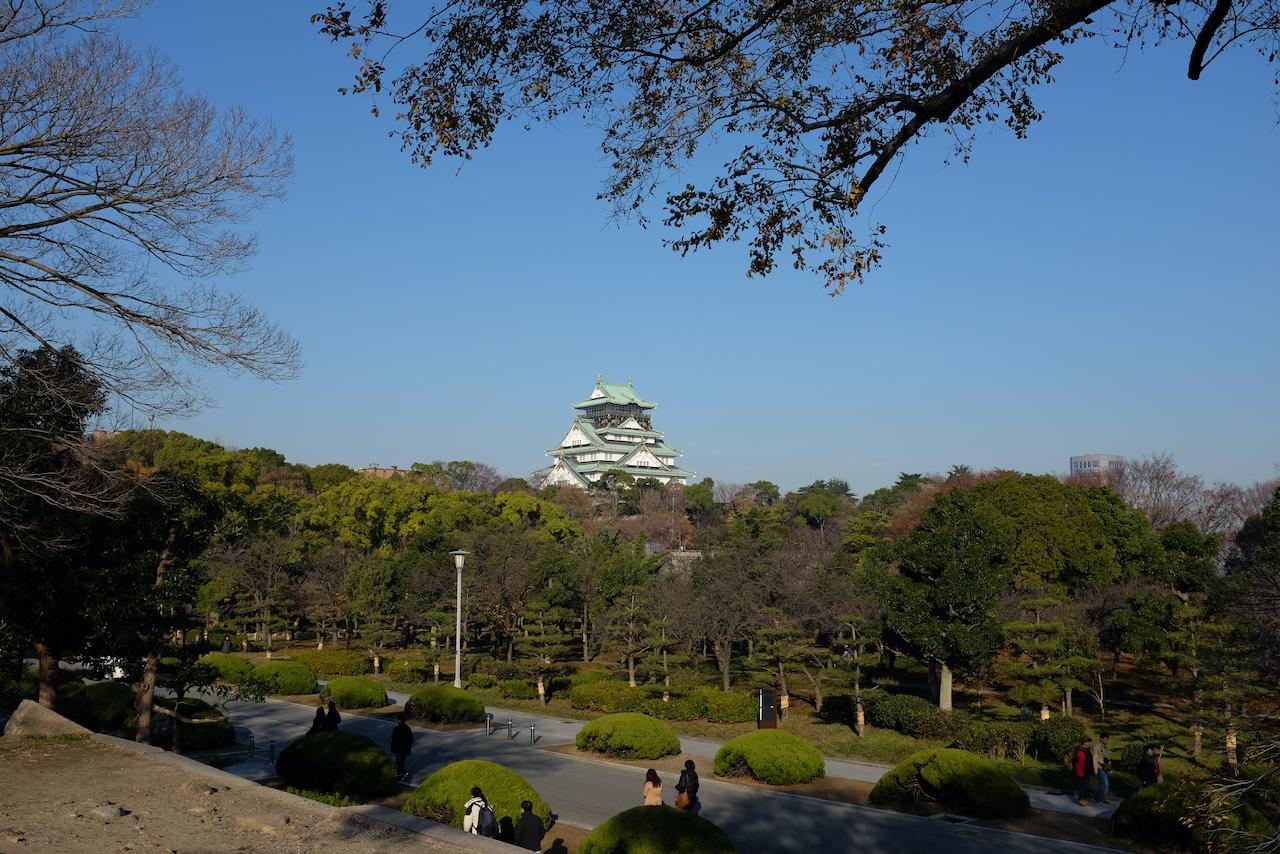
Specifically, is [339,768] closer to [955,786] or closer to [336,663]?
[955,786]

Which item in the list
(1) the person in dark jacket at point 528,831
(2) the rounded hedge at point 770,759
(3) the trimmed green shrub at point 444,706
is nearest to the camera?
(1) the person in dark jacket at point 528,831

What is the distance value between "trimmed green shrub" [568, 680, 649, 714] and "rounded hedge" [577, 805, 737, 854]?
50.8ft

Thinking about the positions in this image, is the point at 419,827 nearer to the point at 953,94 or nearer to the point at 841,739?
the point at 953,94

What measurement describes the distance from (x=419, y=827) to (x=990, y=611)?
18995 millimetres

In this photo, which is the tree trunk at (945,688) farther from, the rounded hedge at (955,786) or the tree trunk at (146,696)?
the tree trunk at (146,696)

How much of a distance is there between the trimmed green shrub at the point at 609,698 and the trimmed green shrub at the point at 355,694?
205 inches

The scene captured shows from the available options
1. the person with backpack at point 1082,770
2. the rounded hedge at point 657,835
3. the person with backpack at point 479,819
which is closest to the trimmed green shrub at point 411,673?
the person with backpack at point 1082,770

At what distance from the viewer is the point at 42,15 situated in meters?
9.84

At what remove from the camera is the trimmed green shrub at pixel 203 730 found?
60.7ft

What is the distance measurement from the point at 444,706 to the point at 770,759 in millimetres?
9390

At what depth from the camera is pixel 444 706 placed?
23.8m

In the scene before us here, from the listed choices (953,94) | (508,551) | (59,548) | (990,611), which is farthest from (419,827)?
(508,551)

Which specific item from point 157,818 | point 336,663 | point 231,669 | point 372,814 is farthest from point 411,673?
point 372,814

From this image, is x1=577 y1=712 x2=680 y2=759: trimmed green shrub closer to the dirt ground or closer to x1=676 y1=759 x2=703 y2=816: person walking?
x1=676 y1=759 x2=703 y2=816: person walking
